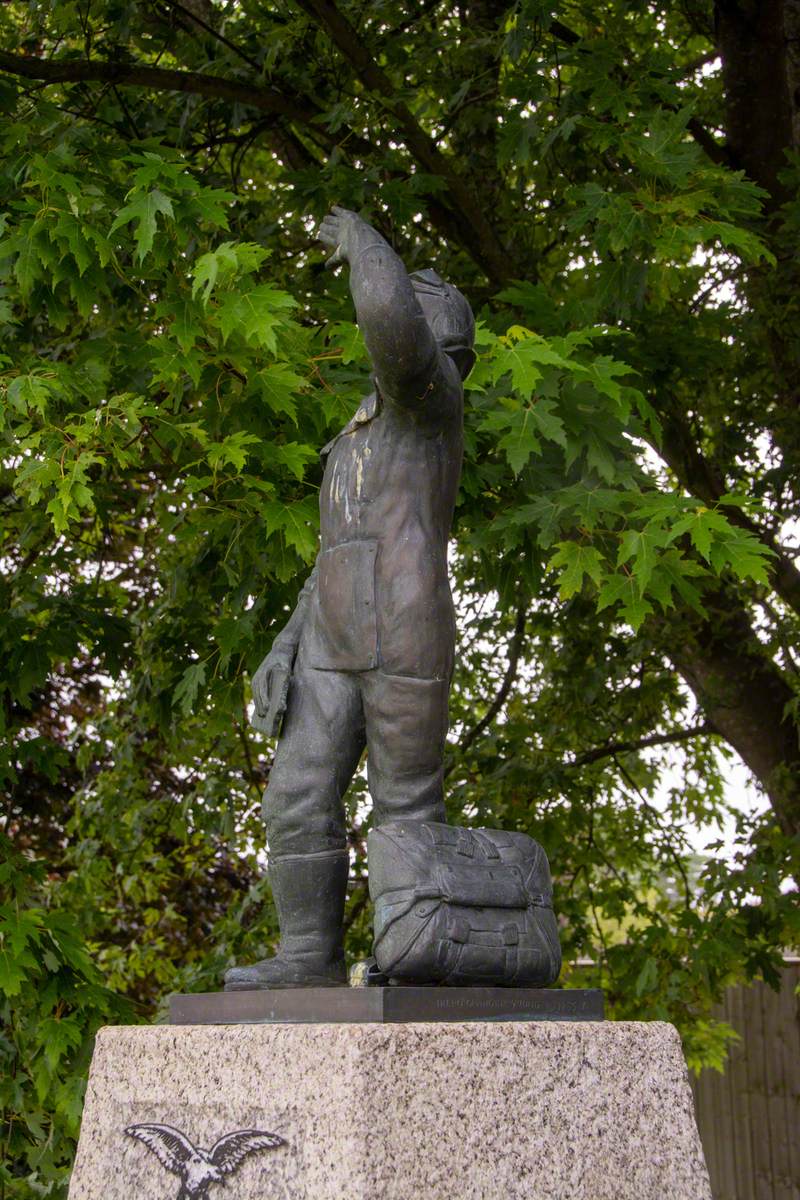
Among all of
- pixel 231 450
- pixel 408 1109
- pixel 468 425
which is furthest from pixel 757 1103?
pixel 408 1109

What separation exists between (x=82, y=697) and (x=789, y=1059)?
17.8 feet

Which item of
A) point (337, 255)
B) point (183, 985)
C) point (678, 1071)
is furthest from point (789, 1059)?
point (337, 255)

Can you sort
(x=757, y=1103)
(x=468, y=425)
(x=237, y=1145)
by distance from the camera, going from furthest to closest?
(x=757, y=1103), (x=468, y=425), (x=237, y=1145)

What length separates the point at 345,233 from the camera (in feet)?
11.6

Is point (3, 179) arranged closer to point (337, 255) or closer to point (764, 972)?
point (337, 255)

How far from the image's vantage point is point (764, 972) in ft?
22.3

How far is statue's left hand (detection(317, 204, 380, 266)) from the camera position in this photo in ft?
11.3

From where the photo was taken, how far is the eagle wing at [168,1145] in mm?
3127

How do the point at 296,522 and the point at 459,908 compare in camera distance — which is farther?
the point at 296,522

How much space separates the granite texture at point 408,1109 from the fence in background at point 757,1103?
700 centimetres

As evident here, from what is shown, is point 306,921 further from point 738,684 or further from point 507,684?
point 507,684

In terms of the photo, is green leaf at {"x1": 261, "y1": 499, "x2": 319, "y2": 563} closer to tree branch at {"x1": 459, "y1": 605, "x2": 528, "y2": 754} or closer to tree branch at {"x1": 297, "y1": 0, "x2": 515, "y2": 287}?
tree branch at {"x1": 297, "y1": 0, "x2": 515, "y2": 287}

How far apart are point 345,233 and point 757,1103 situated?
27.0 feet

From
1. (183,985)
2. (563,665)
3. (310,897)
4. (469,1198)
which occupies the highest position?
(563,665)
